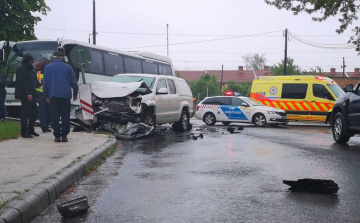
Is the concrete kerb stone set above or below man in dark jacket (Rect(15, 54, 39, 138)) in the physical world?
below

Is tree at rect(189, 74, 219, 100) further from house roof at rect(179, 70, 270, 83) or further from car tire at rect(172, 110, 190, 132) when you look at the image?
car tire at rect(172, 110, 190, 132)

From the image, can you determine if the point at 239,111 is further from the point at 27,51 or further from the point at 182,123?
the point at 27,51

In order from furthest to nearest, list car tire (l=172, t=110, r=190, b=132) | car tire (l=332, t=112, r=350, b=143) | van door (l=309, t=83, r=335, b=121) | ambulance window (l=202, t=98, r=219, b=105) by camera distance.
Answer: ambulance window (l=202, t=98, r=219, b=105) → van door (l=309, t=83, r=335, b=121) → car tire (l=172, t=110, r=190, b=132) → car tire (l=332, t=112, r=350, b=143)

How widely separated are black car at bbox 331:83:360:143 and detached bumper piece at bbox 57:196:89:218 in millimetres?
8339

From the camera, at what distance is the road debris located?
5832mm

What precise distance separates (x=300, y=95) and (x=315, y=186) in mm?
18854

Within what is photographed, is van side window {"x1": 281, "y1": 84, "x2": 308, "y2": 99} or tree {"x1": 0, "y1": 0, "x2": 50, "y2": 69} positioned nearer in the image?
van side window {"x1": 281, "y1": 84, "x2": 308, "y2": 99}

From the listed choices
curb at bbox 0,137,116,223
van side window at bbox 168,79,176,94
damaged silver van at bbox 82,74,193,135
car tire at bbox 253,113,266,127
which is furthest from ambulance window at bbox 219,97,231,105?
curb at bbox 0,137,116,223

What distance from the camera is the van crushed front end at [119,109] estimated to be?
1375 cm

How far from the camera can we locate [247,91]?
75.9m

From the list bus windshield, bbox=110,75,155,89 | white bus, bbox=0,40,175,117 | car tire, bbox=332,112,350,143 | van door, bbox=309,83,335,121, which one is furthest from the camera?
van door, bbox=309,83,335,121

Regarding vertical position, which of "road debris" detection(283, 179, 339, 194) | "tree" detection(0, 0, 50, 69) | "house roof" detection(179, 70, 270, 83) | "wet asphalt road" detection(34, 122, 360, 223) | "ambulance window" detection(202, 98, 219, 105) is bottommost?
"wet asphalt road" detection(34, 122, 360, 223)

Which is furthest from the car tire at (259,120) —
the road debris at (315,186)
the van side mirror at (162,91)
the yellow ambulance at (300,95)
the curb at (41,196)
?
the road debris at (315,186)

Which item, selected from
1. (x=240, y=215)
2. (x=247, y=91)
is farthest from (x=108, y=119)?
(x=247, y=91)
